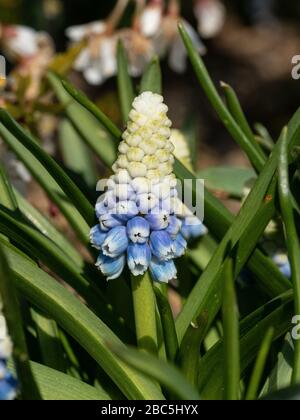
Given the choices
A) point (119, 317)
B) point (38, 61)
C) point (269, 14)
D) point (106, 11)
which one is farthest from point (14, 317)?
point (269, 14)

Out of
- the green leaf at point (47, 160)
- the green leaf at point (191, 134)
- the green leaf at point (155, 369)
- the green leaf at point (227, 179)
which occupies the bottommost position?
the green leaf at point (155, 369)

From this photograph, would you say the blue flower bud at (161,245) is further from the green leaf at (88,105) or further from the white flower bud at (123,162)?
the green leaf at (88,105)

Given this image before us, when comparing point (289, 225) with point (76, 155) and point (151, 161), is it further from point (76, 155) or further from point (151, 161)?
point (76, 155)

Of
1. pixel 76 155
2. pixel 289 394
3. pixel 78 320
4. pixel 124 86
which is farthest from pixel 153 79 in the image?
pixel 289 394

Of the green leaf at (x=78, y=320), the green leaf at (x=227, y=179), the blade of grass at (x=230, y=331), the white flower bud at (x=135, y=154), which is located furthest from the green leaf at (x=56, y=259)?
the green leaf at (x=227, y=179)

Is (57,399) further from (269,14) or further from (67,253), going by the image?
(269,14)

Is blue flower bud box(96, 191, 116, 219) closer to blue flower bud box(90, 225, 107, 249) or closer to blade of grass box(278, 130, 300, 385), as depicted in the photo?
blue flower bud box(90, 225, 107, 249)
